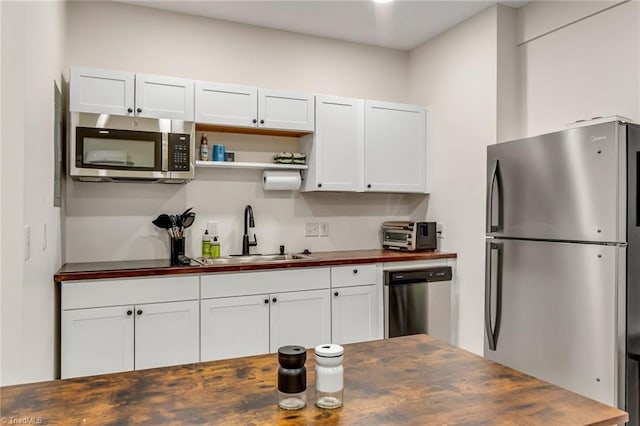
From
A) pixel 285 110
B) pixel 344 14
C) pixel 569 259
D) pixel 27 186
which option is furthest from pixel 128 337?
pixel 344 14

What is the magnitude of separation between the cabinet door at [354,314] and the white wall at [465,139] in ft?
2.54

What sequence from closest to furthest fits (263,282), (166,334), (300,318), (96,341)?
(96,341) < (166,334) < (263,282) < (300,318)

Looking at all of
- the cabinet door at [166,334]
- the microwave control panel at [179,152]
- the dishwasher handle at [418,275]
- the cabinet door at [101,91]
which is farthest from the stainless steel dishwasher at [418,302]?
the cabinet door at [101,91]

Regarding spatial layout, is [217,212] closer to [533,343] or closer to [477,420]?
[533,343]

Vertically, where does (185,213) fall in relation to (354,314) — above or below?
above

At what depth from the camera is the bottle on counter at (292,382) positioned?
1.05 meters

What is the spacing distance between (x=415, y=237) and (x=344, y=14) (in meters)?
1.82

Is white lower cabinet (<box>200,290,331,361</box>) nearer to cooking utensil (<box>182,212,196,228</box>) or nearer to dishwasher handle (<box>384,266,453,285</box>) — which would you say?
dishwasher handle (<box>384,266,453,285</box>)

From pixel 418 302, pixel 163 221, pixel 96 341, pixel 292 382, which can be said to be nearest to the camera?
pixel 292 382

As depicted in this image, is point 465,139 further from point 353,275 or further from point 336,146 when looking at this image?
point 353,275

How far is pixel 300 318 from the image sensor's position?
312cm

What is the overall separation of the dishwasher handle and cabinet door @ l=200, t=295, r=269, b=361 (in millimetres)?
947

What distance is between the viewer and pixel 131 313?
2688 millimetres

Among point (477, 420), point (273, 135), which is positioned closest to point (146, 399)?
point (477, 420)
